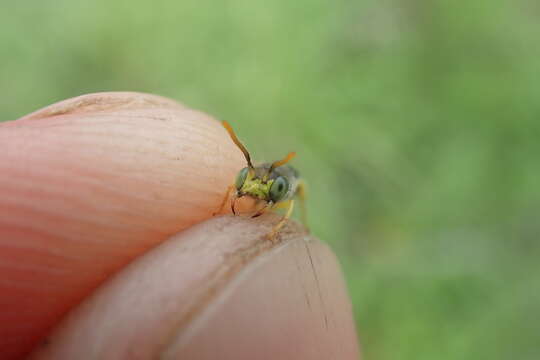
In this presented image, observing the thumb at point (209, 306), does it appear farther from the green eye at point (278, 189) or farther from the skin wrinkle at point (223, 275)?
the green eye at point (278, 189)

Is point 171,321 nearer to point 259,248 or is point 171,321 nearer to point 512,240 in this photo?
point 259,248

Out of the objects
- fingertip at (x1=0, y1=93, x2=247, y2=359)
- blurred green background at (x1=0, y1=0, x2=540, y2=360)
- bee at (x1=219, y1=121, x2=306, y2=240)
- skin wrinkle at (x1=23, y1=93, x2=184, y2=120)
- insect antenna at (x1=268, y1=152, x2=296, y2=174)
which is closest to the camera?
fingertip at (x1=0, y1=93, x2=247, y2=359)

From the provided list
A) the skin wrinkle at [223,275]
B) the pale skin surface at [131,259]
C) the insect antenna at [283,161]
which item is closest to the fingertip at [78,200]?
the pale skin surface at [131,259]

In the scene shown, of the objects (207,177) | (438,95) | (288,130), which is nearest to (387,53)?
(438,95)

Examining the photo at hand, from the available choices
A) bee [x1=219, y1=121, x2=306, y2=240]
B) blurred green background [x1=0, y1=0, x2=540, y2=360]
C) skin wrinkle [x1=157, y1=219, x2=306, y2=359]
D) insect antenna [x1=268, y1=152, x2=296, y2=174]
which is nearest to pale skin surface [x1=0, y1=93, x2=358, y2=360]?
skin wrinkle [x1=157, y1=219, x2=306, y2=359]

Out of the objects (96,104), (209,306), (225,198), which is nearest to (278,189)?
(225,198)

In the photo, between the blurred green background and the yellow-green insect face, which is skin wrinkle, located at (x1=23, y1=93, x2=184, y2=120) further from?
the blurred green background
